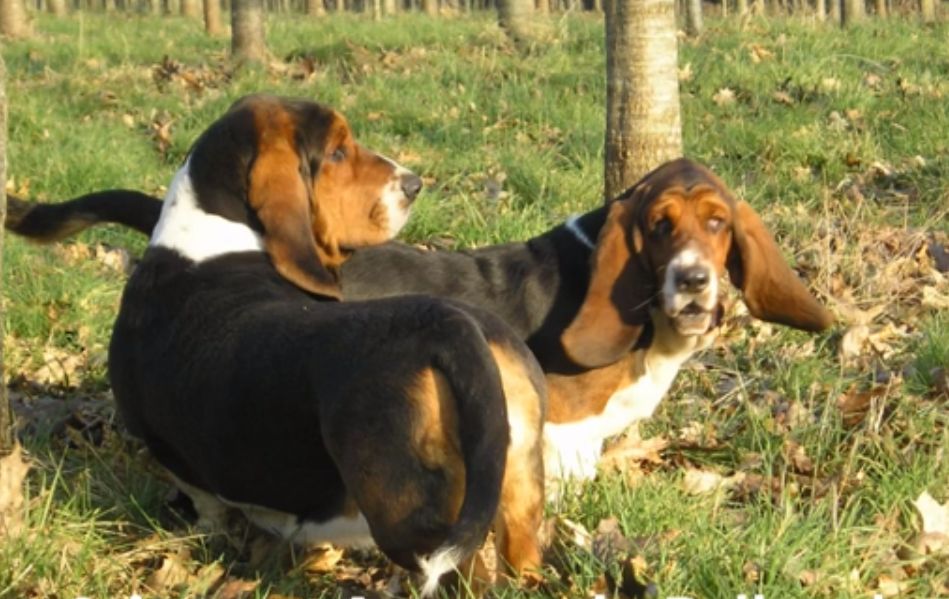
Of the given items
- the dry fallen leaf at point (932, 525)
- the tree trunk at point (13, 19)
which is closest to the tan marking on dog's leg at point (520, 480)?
the dry fallen leaf at point (932, 525)

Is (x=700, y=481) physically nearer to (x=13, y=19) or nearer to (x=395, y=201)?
(x=395, y=201)

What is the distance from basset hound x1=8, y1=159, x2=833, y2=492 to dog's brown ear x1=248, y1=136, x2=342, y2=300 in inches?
28.6

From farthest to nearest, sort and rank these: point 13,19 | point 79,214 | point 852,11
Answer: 1. point 13,19
2. point 852,11
3. point 79,214

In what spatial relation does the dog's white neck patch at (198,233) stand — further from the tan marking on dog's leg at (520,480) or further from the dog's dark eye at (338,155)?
the tan marking on dog's leg at (520,480)

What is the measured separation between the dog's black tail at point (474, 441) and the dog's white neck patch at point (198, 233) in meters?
1.23

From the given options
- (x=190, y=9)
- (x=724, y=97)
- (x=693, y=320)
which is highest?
(x=190, y=9)

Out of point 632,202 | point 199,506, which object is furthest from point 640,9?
point 199,506

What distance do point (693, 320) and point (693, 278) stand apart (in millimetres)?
230

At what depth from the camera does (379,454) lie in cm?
318

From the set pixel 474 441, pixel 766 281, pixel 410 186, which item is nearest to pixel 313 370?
pixel 474 441

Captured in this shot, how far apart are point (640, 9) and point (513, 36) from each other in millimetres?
6547

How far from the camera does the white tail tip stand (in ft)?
9.98

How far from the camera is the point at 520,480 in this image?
11.0 ft

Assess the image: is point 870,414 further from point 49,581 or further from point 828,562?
point 49,581
